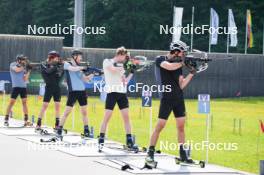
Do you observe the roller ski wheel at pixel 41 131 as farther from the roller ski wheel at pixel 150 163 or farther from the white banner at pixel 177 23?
the white banner at pixel 177 23

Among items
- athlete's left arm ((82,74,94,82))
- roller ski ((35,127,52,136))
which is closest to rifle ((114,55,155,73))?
athlete's left arm ((82,74,94,82))

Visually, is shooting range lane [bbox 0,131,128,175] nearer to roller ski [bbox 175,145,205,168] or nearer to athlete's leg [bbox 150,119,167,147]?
athlete's leg [bbox 150,119,167,147]

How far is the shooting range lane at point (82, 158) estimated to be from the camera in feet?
49.1

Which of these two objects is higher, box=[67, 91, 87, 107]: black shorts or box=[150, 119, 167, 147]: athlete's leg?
box=[67, 91, 87, 107]: black shorts

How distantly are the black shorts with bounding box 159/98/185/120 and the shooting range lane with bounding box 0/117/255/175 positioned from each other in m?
0.96

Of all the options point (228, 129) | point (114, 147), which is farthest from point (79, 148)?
point (228, 129)

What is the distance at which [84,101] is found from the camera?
21.0m

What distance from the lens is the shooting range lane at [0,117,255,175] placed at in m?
15.0

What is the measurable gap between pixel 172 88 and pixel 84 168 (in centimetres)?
219

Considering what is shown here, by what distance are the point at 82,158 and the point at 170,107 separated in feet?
7.62

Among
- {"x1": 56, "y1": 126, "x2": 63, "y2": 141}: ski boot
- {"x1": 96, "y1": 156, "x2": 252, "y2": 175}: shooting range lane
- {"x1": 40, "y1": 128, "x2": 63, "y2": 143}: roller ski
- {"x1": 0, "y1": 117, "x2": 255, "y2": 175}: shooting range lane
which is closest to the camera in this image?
{"x1": 96, "y1": 156, "x2": 252, "y2": 175}: shooting range lane

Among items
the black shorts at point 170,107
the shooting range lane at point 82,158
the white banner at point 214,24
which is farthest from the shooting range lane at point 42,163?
the white banner at point 214,24

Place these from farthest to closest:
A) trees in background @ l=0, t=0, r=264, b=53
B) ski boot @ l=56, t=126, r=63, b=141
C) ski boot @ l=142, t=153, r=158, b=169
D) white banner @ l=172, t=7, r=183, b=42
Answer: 1. trees in background @ l=0, t=0, r=264, b=53
2. white banner @ l=172, t=7, r=183, b=42
3. ski boot @ l=56, t=126, r=63, b=141
4. ski boot @ l=142, t=153, r=158, b=169

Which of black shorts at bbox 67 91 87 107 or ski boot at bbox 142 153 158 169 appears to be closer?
ski boot at bbox 142 153 158 169
